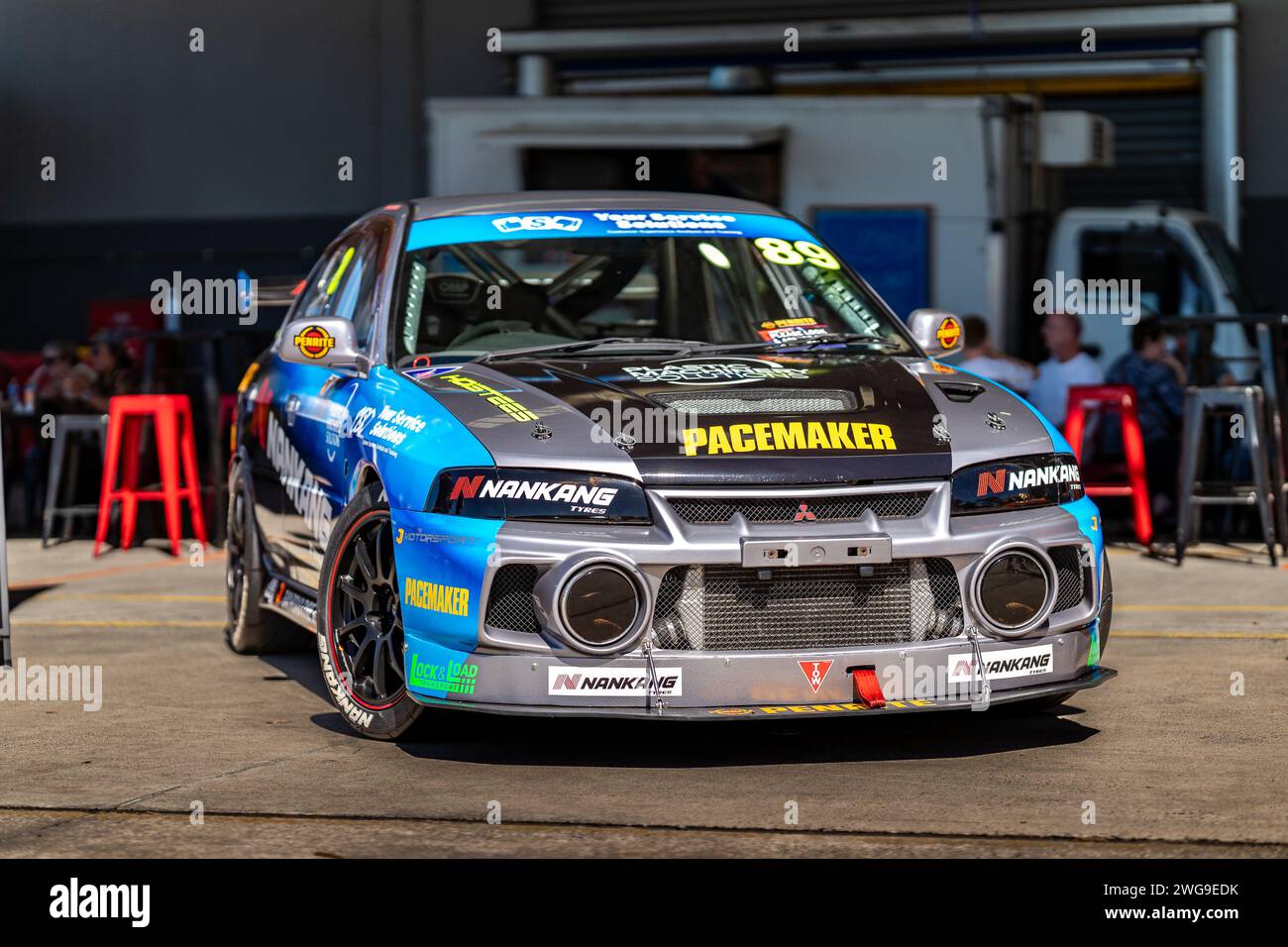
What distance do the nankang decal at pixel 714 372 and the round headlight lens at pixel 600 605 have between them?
823mm

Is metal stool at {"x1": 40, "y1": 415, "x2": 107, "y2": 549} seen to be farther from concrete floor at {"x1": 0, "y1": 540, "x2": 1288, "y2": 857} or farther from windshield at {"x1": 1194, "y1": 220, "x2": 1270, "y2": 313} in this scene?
windshield at {"x1": 1194, "y1": 220, "x2": 1270, "y2": 313}

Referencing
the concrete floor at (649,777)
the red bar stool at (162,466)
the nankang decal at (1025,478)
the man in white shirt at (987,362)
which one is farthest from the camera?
the man in white shirt at (987,362)

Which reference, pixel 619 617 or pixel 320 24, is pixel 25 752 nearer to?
pixel 619 617

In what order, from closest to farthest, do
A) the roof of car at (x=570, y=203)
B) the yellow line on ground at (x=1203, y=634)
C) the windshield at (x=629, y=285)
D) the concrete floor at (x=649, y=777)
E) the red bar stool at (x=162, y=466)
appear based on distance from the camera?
the concrete floor at (x=649, y=777) < the windshield at (x=629, y=285) < the roof of car at (x=570, y=203) < the yellow line on ground at (x=1203, y=634) < the red bar stool at (x=162, y=466)

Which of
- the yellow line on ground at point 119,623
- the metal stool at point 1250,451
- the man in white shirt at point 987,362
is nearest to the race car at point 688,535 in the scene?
the yellow line on ground at point 119,623

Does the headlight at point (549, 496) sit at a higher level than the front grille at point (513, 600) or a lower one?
higher

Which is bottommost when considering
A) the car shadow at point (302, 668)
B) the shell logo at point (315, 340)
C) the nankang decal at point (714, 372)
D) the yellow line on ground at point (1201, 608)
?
the yellow line on ground at point (1201, 608)

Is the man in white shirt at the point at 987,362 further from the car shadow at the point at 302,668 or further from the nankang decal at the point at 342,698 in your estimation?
the nankang decal at the point at 342,698

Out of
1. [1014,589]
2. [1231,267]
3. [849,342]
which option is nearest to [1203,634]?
[849,342]

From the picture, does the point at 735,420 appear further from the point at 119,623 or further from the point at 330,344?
the point at 119,623

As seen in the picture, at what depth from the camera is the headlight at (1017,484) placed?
225 inches

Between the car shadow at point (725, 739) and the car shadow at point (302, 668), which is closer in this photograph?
the car shadow at point (725, 739)

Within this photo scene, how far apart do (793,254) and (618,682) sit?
8.02 feet
